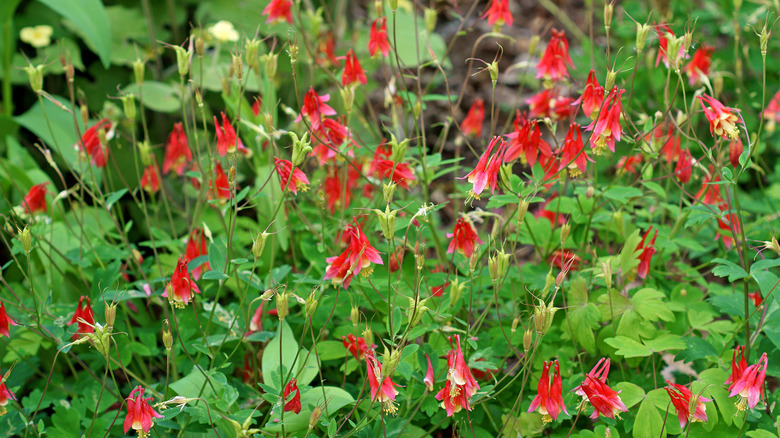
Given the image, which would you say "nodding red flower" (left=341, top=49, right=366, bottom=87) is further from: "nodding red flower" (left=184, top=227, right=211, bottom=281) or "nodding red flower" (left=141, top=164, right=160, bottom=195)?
"nodding red flower" (left=141, top=164, right=160, bottom=195)

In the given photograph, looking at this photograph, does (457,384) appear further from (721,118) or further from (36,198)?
(36,198)

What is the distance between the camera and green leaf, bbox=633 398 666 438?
1134 millimetres

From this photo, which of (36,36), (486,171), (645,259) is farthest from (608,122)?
(36,36)

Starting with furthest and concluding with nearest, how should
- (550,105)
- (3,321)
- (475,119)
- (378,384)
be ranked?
1. (475,119)
2. (550,105)
3. (3,321)
4. (378,384)

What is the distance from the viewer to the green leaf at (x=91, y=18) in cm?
193

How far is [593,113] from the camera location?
1222 mm

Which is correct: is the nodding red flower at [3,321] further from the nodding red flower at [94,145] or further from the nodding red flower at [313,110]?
the nodding red flower at [313,110]

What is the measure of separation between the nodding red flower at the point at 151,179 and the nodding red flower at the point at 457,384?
0.95 metres

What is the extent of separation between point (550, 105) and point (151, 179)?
1.01 meters

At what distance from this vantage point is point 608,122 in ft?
3.72

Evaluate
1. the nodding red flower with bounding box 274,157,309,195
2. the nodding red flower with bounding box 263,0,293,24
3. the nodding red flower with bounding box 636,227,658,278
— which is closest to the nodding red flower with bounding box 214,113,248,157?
the nodding red flower with bounding box 274,157,309,195

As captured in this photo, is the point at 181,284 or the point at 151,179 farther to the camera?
the point at 151,179

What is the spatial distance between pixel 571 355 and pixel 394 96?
0.78m

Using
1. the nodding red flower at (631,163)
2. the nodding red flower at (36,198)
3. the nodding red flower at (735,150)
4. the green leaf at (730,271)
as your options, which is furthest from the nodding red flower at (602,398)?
the nodding red flower at (36,198)
